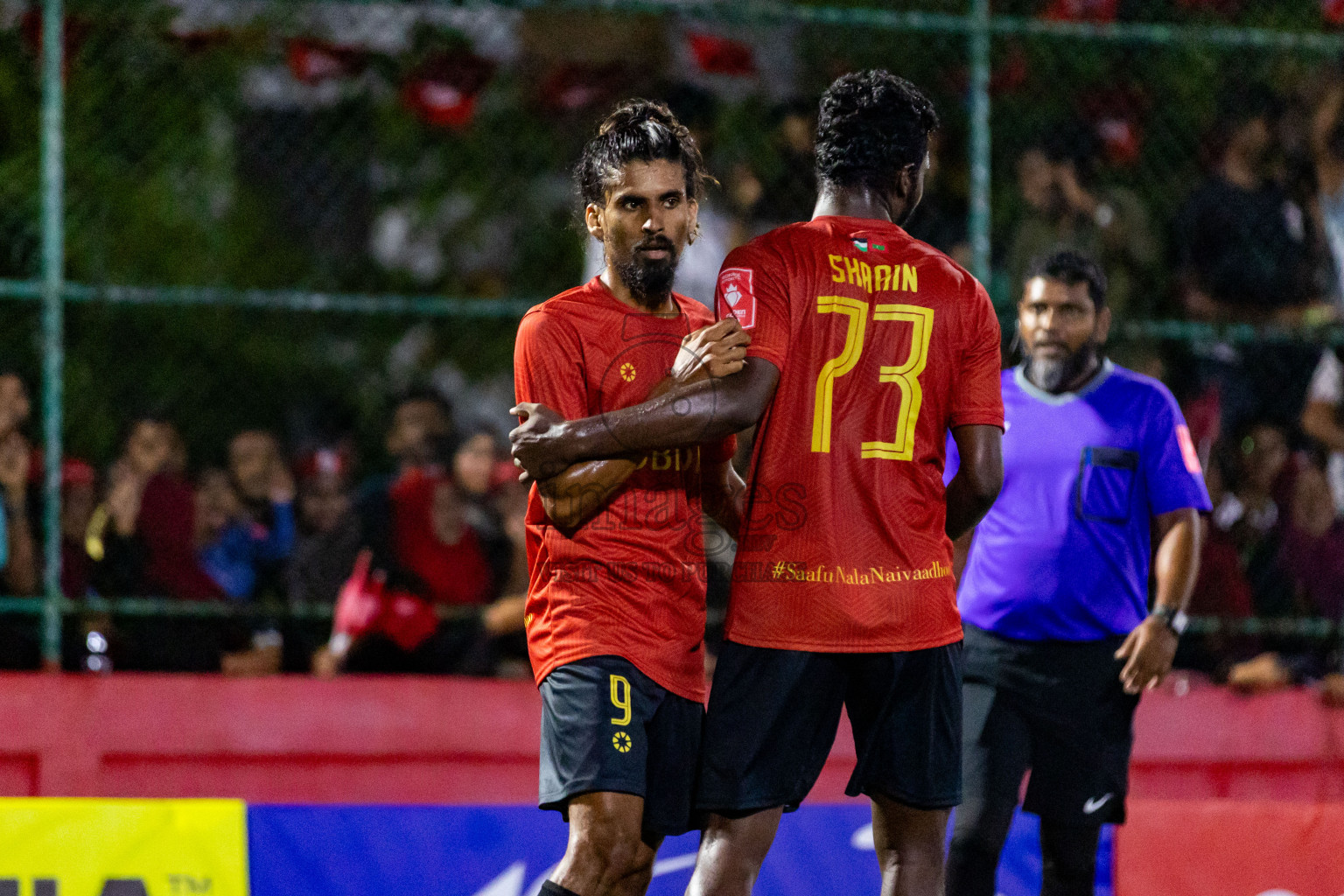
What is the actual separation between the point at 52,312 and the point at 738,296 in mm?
3605

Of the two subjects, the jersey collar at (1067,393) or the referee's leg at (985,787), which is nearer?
the referee's leg at (985,787)

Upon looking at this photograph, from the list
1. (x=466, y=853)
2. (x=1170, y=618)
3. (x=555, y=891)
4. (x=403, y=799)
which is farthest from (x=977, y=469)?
(x=403, y=799)

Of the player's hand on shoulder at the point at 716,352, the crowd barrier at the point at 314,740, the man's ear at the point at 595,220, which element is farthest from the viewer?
the crowd barrier at the point at 314,740

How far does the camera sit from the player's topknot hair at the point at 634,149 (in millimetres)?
3775

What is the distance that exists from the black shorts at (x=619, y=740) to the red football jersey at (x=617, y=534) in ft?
0.14

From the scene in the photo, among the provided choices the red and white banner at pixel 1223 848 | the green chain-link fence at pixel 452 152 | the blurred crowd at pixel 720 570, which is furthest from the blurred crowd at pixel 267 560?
the red and white banner at pixel 1223 848

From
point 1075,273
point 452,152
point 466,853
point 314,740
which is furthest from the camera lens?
point 452,152

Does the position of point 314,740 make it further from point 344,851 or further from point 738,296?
point 738,296

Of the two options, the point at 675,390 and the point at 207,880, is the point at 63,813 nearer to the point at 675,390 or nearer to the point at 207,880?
the point at 207,880

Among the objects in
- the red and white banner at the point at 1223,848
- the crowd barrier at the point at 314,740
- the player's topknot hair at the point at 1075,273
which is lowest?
the red and white banner at the point at 1223,848

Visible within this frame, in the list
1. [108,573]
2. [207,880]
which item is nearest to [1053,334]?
[207,880]

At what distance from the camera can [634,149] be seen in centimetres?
377

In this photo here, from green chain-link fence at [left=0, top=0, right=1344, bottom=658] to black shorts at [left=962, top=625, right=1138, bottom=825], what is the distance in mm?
2097

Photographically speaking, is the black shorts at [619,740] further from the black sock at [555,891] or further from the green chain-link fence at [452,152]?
the green chain-link fence at [452,152]
